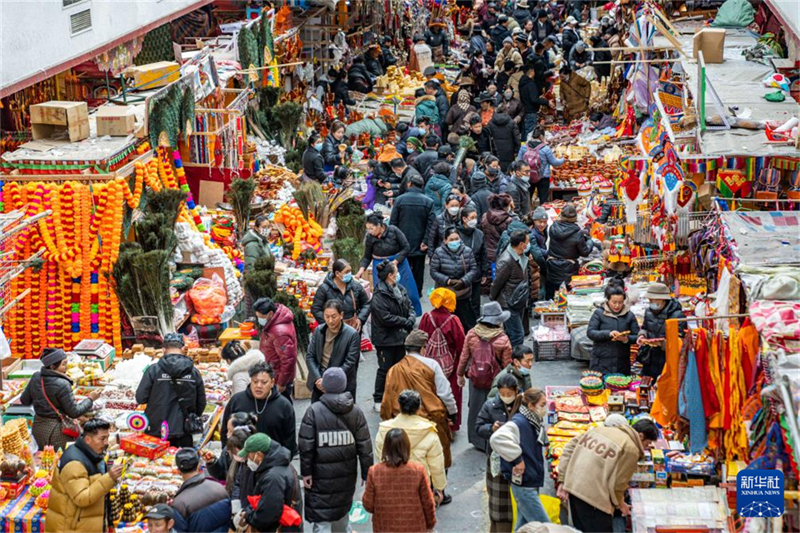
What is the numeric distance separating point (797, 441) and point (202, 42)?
1479cm

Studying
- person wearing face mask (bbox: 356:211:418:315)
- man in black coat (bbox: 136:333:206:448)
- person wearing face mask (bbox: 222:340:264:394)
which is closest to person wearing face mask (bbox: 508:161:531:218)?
person wearing face mask (bbox: 356:211:418:315)

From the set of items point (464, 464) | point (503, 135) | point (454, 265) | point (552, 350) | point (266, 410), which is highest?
point (266, 410)

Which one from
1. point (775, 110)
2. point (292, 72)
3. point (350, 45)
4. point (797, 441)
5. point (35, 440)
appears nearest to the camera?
point (797, 441)

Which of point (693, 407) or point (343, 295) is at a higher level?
point (693, 407)

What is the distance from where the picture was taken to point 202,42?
63.2 feet

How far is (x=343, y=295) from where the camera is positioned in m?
11.1

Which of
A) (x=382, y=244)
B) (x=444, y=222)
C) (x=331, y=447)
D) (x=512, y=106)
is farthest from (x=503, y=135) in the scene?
(x=331, y=447)

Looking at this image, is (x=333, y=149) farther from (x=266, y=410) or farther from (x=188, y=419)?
(x=266, y=410)

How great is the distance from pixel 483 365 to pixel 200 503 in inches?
129

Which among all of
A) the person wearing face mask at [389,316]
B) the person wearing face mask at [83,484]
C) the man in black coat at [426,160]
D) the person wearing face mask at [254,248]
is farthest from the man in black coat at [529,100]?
the person wearing face mask at [83,484]

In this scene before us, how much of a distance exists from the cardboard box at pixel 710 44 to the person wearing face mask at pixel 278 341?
230 inches

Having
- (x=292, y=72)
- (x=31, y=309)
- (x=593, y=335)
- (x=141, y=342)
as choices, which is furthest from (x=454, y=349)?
(x=292, y=72)

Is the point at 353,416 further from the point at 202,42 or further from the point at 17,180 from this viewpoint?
the point at 202,42

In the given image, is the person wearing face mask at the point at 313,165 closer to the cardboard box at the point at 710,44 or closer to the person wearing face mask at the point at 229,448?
the cardboard box at the point at 710,44
